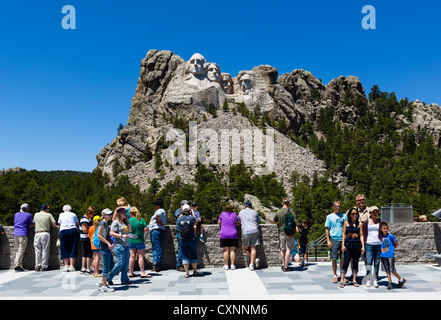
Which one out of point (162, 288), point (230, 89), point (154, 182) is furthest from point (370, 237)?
point (230, 89)

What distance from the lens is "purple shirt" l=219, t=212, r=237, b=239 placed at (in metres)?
10.4

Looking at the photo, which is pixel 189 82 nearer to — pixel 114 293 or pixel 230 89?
pixel 230 89

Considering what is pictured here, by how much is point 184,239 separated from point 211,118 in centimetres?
9096

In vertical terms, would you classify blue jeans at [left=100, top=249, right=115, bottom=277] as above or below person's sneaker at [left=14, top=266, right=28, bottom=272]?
above

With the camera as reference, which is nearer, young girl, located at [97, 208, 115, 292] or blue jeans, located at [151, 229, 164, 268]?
young girl, located at [97, 208, 115, 292]

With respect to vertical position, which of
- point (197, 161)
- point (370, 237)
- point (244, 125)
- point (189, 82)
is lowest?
point (370, 237)

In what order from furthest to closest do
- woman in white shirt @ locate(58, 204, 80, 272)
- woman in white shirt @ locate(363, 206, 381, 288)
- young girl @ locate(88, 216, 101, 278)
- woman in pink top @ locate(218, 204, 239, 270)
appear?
woman in white shirt @ locate(58, 204, 80, 272) → woman in pink top @ locate(218, 204, 239, 270) → young girl @ locate(88, 216, 101, 278) → woman in white shirt @ locate(363, 206, 381, 288)

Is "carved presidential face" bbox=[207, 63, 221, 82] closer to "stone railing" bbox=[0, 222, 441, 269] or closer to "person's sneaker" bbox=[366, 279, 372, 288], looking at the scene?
"stone railing" bbox=[0, 222, 441, 269]

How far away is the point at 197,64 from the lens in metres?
103

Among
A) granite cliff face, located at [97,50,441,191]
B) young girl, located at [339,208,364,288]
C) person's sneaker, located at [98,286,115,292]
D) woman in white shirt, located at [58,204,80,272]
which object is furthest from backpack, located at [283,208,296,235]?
granite cliff face, located at [97,50,441,191]

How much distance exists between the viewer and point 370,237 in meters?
8.42

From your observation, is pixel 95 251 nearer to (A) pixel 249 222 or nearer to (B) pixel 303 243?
(A) pixel 249 222

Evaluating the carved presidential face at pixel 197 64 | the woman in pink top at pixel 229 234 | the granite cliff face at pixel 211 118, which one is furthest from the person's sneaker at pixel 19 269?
the carved presidential face at pixel 197 64
